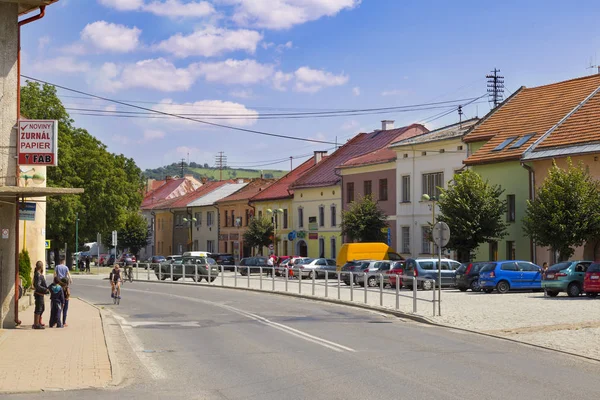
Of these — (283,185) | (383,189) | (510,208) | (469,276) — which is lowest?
(469,276)

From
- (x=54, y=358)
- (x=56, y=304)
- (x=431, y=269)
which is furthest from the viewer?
(x=431, y=269)

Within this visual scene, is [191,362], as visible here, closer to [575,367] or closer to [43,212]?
[575,367]

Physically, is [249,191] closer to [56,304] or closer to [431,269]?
[431,269]

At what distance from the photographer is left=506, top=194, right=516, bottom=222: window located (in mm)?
47112

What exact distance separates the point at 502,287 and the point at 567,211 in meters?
4.86

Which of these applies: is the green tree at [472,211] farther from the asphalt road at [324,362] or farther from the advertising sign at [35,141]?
the advertising sign at [35,141]

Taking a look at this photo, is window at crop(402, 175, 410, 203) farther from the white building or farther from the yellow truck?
the yellow truck

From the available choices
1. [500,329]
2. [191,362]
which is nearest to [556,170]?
[500,329]

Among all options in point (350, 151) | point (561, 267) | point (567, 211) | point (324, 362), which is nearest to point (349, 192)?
point (350, 151)

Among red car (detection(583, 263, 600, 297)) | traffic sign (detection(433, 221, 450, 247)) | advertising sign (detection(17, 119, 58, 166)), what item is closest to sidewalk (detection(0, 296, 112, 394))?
advertising sign (detection(17, 119, 58, 166))

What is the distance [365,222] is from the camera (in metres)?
58.5

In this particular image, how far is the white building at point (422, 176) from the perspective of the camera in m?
53.6

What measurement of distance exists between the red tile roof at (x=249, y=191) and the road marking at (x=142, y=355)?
60.8 meters

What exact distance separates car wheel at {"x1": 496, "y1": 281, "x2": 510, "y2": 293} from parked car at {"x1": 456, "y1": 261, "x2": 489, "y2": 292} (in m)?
0.96
